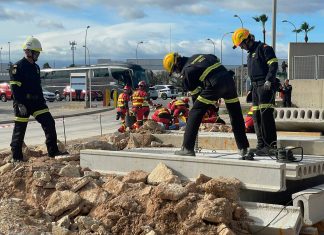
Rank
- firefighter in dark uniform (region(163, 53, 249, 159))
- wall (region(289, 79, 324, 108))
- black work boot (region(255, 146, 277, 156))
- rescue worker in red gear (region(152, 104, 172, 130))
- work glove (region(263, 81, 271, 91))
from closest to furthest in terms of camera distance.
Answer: firefighter in dark uniform (region(163, 53, 249, 159)), black work boot (region(255, 146, 277, 156)), work glove (region(263, 81, 271, 91)), rescue worker in red gear (region(152, 104, 172, 130)), wall (region(289, 79, 324, 108))

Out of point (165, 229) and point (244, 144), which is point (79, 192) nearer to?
point (165, 229)

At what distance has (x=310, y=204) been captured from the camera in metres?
5.86

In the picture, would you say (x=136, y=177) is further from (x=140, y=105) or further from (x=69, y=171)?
(x=140, y=105)

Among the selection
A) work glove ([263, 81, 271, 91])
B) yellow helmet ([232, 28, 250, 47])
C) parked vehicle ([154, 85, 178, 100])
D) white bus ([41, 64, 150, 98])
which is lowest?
parked vehicle ([154, 85, 178, 100])

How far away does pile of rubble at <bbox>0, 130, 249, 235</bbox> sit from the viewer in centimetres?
555

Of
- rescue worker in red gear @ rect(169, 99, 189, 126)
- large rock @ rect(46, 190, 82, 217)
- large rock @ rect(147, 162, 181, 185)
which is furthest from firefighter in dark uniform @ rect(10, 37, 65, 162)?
rescue worker in red gear @ rect(169, 99, 189, 126)

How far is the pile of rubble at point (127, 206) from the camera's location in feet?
18.2

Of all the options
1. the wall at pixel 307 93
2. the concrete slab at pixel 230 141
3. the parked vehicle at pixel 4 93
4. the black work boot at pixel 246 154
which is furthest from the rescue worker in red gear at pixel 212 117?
the parked vehicle at pixel 4 93

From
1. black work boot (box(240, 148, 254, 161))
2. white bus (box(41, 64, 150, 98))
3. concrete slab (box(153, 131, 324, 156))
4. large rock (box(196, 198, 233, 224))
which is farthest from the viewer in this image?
white bus (box(41, 64, 150, 98))

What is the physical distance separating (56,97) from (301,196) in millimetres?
51970

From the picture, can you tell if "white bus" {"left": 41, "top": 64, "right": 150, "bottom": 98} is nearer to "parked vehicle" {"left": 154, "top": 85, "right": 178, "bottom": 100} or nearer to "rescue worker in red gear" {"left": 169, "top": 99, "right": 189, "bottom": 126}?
"parked vehicle" {"left": 154, "top": 85, "right": 178, "bottom": 100}

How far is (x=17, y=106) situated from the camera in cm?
855

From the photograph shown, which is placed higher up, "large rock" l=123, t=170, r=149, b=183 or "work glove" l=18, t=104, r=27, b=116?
"work glove" l=18, t=104, r=27, b=116

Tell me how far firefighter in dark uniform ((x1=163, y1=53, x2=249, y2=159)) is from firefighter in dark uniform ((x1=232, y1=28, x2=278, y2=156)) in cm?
62
